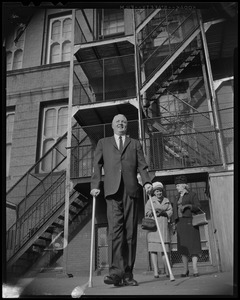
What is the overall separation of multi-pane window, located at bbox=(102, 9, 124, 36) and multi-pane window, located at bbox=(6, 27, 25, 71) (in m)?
3.38

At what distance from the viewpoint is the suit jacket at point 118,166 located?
12.5ft

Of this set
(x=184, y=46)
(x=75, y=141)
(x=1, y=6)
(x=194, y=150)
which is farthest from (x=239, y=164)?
(x=75, y=141)

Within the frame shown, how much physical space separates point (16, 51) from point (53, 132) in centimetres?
418

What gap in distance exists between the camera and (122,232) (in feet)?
12.0

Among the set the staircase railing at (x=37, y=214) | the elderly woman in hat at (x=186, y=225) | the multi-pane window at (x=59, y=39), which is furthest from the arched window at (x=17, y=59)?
the elderly woman in hat at (x=186, y=225)

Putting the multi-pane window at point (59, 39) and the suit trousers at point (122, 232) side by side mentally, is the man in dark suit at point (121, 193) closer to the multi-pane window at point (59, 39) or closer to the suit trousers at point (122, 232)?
the suit trousers at point (122, 232)

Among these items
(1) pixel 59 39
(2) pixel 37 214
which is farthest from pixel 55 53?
(2) pixel 37 214

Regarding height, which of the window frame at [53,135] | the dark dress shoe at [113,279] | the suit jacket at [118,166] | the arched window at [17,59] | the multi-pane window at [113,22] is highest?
the multi-pane window at [113,22]

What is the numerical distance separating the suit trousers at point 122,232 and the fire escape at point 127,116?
181 inches

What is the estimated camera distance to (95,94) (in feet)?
36.9

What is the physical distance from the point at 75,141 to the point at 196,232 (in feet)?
19.3

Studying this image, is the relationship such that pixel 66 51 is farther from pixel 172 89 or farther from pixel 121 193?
pixel 121 193

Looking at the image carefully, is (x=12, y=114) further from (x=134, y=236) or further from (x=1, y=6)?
(x=134, y=236)

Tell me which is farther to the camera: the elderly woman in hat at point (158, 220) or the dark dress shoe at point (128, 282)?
the elderly woman in hat at point (158, 220)
